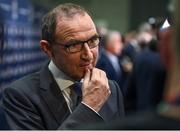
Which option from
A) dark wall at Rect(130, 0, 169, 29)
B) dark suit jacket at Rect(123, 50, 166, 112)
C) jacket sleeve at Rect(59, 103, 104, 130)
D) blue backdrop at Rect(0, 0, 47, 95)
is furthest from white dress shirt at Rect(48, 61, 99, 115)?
dark wall at Rect(130, 0, 169, 29)

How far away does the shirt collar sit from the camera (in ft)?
7.40

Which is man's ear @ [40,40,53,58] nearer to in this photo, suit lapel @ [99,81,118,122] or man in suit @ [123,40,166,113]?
Result: suit lapel @ [99,81,118,122]

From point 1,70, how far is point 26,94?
280 cm

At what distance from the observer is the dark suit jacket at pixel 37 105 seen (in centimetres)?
215

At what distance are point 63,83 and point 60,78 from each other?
0.04m

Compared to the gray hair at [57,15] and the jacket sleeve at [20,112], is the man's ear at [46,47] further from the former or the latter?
the jacket sleeve at [20,112]

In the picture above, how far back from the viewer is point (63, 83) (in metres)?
2.26

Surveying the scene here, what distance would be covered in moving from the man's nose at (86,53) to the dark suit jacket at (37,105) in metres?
0.17

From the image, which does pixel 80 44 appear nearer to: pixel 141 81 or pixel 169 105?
pixel 169 105

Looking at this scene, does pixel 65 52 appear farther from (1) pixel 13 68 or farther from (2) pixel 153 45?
(1) pixel 13 68

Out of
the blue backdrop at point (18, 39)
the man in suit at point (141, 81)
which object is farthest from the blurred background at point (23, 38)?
the man in suit at point (141, 81)

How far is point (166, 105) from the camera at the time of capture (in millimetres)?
1045

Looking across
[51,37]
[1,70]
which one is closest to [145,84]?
[1,70]

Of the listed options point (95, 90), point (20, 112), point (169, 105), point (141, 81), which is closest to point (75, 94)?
point (95, 90)
